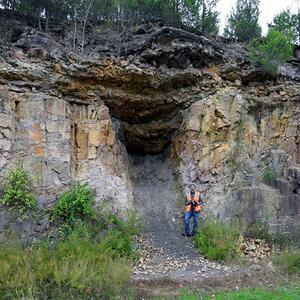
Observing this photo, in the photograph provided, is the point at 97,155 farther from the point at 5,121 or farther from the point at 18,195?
the point at 18,195

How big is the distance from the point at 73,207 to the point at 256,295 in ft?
17.3

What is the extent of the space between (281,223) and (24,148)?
7.94 metres

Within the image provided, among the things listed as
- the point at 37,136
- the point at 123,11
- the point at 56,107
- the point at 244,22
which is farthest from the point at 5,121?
the point at 244,22

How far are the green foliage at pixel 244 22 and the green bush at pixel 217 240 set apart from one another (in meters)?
8.77

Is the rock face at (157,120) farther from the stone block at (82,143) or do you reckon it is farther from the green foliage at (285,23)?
the green foliage at (285,23)

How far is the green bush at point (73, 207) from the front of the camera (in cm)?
1020

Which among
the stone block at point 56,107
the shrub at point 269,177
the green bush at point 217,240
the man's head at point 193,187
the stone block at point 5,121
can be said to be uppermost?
the stone block at point 56,107

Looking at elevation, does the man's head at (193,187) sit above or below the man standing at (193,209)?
above

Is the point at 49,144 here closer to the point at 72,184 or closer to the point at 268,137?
the point at 72,184

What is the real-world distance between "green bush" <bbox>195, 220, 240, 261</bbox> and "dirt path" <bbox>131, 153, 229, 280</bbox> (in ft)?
0.84

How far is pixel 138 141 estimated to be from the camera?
15188 mm

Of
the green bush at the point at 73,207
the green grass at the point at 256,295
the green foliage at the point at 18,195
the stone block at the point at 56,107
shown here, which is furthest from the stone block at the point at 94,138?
the green grass at the point at 256,295

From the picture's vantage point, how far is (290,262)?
9.12 meters

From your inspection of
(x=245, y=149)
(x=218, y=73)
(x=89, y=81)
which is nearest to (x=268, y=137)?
(x=245, y=149)
